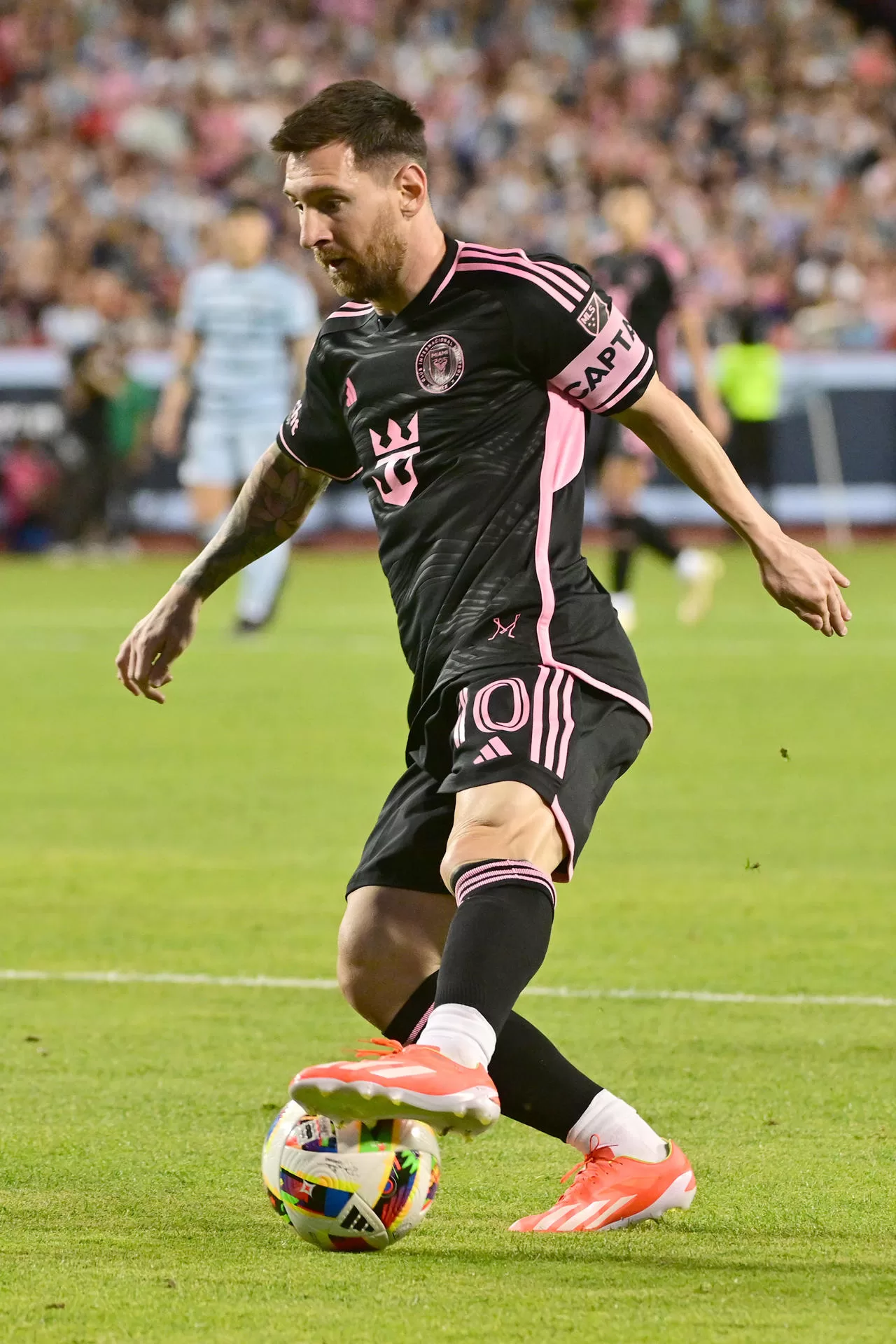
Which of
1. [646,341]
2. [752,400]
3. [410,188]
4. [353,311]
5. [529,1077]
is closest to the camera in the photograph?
[410,188]

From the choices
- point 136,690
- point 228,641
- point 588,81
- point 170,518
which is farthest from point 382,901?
point 588,81

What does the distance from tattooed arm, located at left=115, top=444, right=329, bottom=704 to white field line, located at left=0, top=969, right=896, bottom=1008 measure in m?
1.85

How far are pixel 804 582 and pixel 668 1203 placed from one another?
44.7 inches

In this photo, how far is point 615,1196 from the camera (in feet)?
13.5

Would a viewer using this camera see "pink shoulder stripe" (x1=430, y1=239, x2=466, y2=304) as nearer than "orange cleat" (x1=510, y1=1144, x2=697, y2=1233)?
No

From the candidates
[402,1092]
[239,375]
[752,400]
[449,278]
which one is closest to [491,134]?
[752,400]

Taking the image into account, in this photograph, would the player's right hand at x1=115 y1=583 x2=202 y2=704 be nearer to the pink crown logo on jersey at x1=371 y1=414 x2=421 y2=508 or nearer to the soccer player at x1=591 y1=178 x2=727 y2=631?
the pink crown logo on jersey at x1=371 y1=414 x2=421 y2=508

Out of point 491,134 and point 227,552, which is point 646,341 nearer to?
point 227,552

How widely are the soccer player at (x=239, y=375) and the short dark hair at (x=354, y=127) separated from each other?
10914 mm

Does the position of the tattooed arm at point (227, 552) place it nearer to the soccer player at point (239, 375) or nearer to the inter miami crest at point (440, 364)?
the inter miami crest at point (440, 364)

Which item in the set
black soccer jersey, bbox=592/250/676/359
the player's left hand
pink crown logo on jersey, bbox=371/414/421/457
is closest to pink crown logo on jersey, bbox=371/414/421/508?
pink crown logo on jersey, bbox=371/414/421/457

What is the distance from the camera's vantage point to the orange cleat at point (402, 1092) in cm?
343

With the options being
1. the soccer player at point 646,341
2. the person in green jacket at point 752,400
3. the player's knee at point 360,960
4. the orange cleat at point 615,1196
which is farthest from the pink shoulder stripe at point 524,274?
the person in green jacket at point 752,400

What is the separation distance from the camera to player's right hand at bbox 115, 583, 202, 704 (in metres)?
4.66
